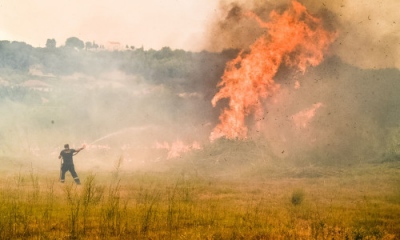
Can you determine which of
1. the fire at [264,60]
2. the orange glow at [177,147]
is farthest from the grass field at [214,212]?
the orange glow at [177,147]

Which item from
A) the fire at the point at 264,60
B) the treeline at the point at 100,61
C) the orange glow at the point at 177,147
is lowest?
the orange glow at the point at 177,147

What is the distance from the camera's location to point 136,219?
421 inches

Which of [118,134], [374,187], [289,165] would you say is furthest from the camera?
[118,134]

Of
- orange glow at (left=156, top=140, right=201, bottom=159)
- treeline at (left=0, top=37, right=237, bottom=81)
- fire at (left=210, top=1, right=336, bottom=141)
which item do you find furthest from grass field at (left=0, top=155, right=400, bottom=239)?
treeline at (left=0, top=37, right=237, bottom=81)

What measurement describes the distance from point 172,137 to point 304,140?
14825 mm

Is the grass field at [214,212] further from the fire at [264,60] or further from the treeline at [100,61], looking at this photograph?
the treeline at [100,61]

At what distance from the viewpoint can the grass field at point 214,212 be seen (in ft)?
31.0

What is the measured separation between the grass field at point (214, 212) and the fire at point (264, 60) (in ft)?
38.6

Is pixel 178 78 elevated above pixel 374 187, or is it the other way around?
pixel 178 78

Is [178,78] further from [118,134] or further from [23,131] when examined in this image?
[23,131]

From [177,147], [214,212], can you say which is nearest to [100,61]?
[177,147]

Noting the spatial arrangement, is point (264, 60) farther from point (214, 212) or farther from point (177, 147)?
point (214, 212)

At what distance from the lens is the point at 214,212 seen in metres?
12.5

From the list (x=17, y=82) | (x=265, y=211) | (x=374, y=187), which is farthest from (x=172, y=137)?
(x=17, y=82)
